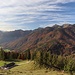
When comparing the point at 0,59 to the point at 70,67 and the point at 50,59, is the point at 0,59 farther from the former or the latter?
the point at 70,67

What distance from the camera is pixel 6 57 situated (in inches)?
7756

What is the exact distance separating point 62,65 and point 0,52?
78036 millimetres

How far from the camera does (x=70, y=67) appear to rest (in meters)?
124

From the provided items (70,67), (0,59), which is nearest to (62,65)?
(70,67)

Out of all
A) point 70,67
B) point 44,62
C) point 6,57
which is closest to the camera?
point 70,67

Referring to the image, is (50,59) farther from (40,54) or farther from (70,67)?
(70,67)

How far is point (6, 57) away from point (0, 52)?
8.00 metres

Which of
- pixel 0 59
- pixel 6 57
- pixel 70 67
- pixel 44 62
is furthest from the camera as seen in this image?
pixel 6 57

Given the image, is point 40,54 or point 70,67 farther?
point 40,54

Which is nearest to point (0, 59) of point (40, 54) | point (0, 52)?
point (0, 52)

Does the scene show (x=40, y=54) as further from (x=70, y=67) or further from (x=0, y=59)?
(x=0, y=59)

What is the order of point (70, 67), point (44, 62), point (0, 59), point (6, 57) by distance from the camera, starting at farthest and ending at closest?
point (6, 57) → point (0, 59) → point (44, 62) → point (70, 67)

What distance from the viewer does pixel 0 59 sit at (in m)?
185

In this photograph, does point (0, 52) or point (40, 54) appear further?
point (0, 52)
